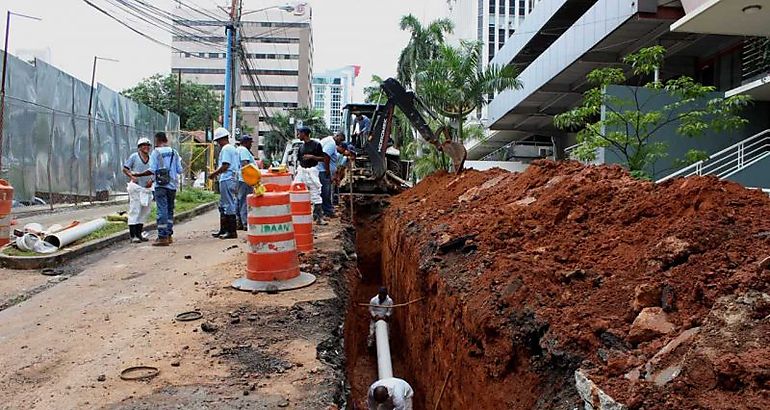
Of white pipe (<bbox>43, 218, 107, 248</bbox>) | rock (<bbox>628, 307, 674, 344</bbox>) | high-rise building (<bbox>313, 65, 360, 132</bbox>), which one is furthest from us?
high-rise building (<bbox>313, 65, 360, 132</bbox>)

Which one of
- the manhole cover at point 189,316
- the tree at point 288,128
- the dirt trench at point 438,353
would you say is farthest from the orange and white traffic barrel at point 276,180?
the tree at point 288,128

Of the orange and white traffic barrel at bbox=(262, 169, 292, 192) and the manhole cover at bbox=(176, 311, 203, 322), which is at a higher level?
the orange and white traffic barrel at bbox=(262, 169, 292, 192)

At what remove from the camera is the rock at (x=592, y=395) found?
94.7 inches

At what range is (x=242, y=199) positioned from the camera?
9.83 m

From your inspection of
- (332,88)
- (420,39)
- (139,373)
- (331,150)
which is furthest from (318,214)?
(332,88)

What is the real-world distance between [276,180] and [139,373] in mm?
3702

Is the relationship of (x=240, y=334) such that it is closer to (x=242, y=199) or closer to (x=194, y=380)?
(x=194, y=380)

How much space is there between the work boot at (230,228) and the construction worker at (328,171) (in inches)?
74.9

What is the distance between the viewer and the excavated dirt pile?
2461 mm

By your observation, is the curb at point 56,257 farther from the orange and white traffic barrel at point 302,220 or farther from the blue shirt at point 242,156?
the orange and white traffic barrel at point 302,220

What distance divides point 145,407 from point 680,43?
18122 mm

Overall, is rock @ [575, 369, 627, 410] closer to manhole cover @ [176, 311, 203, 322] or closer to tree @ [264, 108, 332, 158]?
manhole cover @ [176, 311, 203, 322]

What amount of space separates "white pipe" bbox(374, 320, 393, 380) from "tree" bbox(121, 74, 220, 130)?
4967 centimetres

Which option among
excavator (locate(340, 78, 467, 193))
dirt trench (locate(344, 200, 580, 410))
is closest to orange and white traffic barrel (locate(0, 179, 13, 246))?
dirt trench (locate(344, 200, 580, 410))
